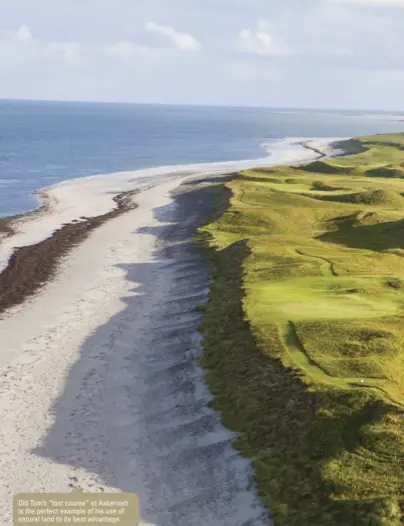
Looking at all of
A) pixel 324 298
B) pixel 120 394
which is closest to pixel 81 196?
pixel 324 298

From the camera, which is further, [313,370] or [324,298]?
[324,298]

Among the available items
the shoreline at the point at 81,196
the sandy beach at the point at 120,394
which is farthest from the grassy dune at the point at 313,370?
the shoreline at the point at 81,196

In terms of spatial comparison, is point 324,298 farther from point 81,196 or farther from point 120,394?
point 81,196

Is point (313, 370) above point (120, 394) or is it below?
above

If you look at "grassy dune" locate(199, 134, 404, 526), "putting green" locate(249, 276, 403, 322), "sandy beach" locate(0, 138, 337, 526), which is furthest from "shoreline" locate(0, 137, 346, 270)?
"putting green" locate(249, 276, 403, 322)

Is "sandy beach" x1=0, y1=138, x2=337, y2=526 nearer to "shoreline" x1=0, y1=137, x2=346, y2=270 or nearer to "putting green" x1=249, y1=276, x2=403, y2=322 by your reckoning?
"putting green" x1=249, y1=276, x2=403, y2=322

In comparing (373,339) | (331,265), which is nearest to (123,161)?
(331,265)

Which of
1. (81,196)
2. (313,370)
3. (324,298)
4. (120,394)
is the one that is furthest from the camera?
(81,196)
